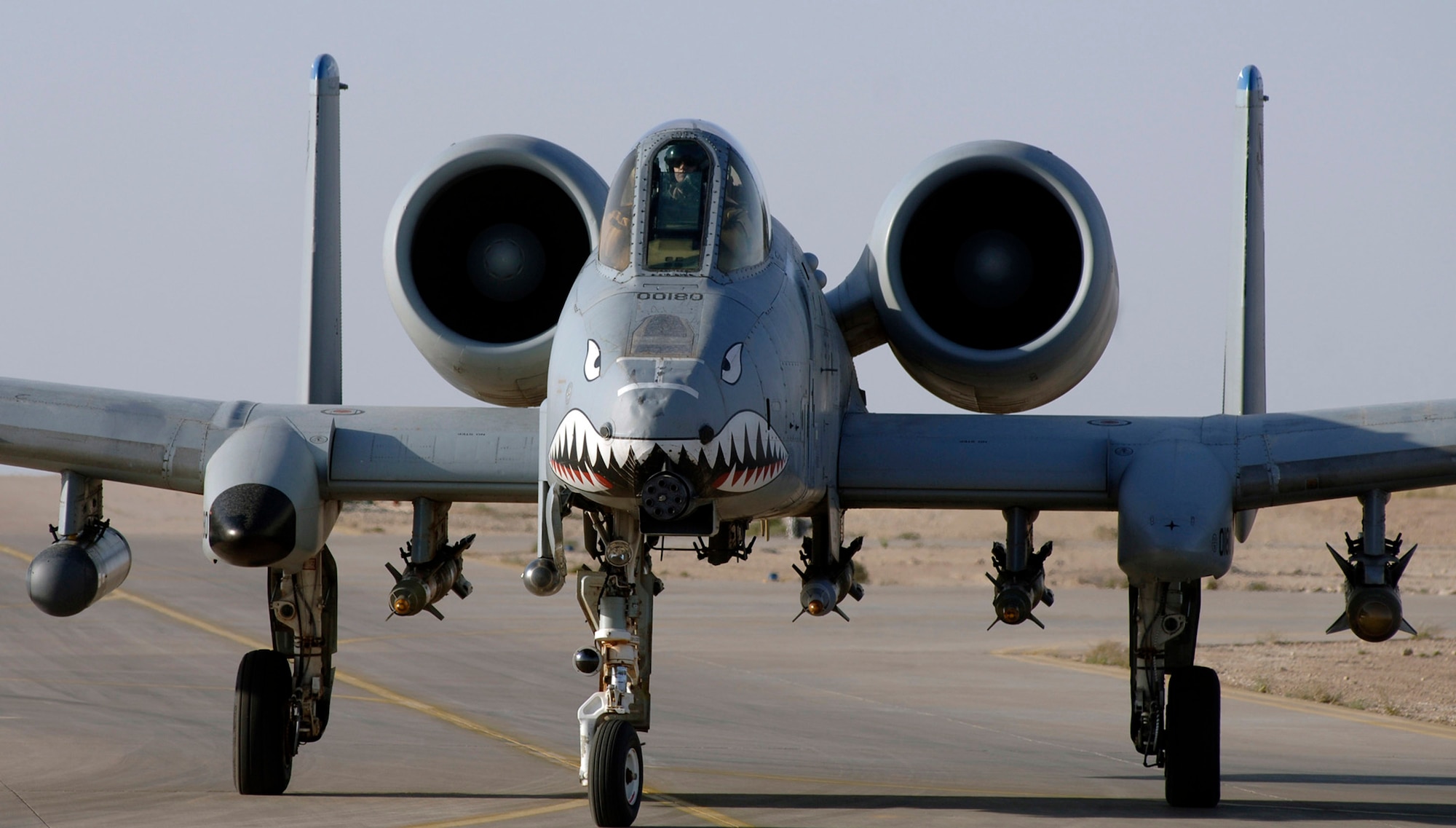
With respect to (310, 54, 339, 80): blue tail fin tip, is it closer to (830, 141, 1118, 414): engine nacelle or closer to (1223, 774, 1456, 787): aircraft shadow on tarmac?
(830, 141, 1118, 414): engine nacelle

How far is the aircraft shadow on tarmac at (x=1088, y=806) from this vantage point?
10.7 m

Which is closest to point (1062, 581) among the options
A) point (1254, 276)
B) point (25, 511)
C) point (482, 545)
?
point (482, 545)

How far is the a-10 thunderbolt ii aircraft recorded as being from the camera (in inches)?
345

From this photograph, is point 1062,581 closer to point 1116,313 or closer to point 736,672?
point 736,672

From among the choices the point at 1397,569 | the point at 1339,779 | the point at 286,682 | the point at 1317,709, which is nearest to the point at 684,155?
the point at 286,682

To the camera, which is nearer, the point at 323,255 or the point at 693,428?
the point at 693,428

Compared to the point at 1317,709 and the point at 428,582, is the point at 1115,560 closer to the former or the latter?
the point at 1317,709

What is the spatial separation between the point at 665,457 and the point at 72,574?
13.4ft

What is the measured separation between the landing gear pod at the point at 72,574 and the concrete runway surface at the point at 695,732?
1.32 meters

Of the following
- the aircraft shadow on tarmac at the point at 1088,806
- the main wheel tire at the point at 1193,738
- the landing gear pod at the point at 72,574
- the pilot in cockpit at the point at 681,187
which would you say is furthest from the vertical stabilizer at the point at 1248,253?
the landing gear pod at the point at 72,574

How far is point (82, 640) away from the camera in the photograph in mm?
25484

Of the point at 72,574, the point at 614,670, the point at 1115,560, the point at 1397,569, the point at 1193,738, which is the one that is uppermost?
the point at 1115,560

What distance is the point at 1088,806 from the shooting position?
11.1 metres

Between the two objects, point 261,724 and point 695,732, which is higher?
point 261,724
